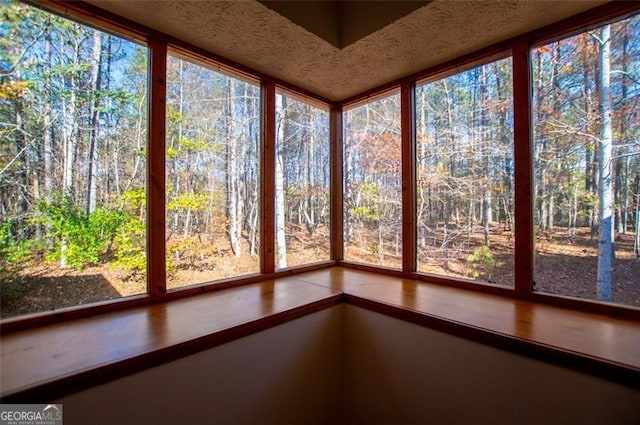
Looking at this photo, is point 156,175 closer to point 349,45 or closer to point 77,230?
point 77,230

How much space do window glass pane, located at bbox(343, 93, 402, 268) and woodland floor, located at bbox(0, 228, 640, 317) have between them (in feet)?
1.86

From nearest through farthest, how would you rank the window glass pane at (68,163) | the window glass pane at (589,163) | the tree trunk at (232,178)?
the window glass pane at (68,163)
the window glass pane at (589,163)
the tree trunk at (232,178)

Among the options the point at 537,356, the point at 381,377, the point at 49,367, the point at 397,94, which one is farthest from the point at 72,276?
the point at 397,94

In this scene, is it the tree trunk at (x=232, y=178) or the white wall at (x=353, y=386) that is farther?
the tree trunk at (x=232, y=178)

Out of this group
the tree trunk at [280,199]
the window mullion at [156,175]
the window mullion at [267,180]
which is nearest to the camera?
the window mullion at [156,175]

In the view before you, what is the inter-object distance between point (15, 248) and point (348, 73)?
2.22 metres

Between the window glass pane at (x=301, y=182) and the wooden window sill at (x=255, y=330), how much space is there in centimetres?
59

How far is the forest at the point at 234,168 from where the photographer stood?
4.10ft

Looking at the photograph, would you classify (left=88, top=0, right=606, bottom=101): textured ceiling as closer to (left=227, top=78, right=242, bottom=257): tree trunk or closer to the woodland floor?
(left=227, top=78, right=242, bottom=257): tree trunk

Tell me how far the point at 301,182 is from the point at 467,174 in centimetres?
133

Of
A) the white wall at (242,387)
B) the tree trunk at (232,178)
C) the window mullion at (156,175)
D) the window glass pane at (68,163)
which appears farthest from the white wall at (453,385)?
the window glass pane at (68,163)

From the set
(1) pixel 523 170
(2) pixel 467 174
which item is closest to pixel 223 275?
(2) pixel 467 174

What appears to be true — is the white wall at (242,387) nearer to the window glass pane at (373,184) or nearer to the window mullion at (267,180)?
the window mullion at (267,180)

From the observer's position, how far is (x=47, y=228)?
4.16 ft
